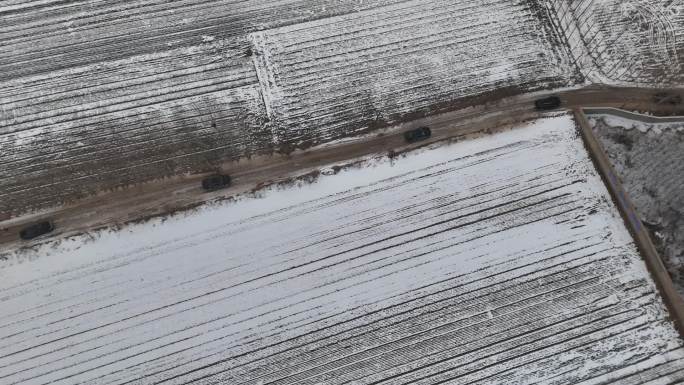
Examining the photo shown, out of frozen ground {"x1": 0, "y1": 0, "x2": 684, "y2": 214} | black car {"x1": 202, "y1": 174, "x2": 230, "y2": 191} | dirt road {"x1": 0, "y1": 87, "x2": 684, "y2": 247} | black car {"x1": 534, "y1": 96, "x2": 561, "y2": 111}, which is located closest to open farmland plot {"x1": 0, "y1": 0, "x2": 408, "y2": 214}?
frozen ground {"x1": 0, "y1": 0, "x2": 684, "y2": 214}

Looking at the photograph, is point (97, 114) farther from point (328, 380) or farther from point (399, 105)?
point (328, 380)

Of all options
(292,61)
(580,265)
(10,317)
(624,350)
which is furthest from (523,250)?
(10,317)

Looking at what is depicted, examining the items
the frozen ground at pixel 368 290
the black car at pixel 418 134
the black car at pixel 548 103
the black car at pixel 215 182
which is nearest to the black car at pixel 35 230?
the frozen ground at pixel 368 290

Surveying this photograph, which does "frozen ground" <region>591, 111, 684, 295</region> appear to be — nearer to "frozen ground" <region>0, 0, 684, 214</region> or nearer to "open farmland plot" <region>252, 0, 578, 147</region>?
"frozen ground" <region>0, 0, 684, 214</region>

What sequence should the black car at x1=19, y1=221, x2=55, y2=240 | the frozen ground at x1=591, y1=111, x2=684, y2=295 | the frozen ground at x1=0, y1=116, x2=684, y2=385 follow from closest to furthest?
1. the frozen ground at x1=0, y1=116, x2=684, y2=385
2. the black car at x1=19, y1=221, x2=55, y2=240
3. the frozen ground at x1=591, y1=111, x2=684, y2=295

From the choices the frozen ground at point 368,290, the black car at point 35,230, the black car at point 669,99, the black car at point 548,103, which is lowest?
the frozen ground at point 368,290

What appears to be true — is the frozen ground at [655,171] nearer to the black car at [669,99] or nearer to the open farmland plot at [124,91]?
the black car at [669,99]
